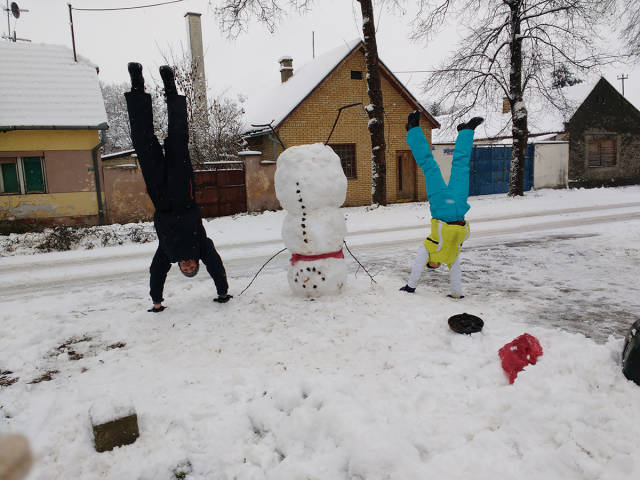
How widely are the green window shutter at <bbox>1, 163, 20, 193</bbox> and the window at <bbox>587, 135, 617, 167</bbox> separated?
84.7 feet

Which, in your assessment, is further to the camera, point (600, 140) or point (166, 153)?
point (600, 140)

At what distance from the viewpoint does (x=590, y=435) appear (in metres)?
2.19

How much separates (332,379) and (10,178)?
14324mm

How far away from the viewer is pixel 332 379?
114 inches

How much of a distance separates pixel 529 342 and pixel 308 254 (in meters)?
2.36

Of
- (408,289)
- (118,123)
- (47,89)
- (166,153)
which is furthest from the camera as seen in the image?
(118,123)

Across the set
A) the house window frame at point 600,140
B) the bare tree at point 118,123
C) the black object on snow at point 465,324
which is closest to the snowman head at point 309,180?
the black object on snow at point 465,324

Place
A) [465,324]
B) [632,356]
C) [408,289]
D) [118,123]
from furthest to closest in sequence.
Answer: [118,123], [408,289], [465,324], [632,356]

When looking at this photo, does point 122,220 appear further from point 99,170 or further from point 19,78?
point 19,78

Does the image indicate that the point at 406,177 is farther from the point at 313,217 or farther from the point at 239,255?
the point at 313,217

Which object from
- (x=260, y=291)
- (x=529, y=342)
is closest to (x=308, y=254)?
(x=260, y=291)

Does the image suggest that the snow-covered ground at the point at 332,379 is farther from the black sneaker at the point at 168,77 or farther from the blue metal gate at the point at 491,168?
the blue metal gate at the point at 491,168

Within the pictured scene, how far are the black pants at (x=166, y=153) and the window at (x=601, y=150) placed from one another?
2486 cm

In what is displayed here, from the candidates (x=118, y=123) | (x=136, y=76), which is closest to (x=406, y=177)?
(x=136, y=76)
